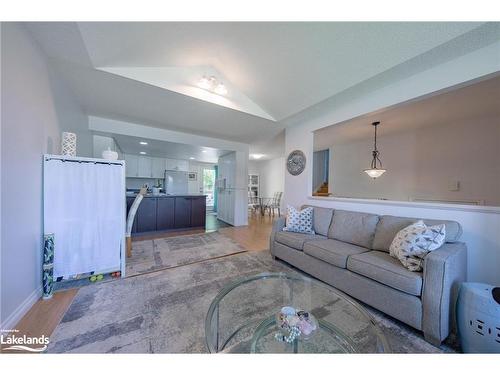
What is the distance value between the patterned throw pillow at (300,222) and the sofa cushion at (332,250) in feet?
1.32

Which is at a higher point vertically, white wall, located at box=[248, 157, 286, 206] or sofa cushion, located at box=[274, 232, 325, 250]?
white wall, located at box=[248, 157, 286, 206]

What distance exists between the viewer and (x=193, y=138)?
4434 millimetres

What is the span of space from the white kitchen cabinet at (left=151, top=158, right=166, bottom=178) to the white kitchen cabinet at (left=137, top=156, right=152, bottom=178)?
85mm

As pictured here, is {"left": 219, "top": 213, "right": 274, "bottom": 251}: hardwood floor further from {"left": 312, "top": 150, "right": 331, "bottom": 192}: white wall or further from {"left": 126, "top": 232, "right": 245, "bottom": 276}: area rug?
{"left": 312, "top": 150, "right": 331, "bottom": 192}: white wall

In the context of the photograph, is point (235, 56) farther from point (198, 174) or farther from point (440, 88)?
point (198, 174)

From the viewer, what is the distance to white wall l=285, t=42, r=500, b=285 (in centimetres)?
157

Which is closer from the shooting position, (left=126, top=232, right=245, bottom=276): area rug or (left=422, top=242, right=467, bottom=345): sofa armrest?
(left=422, top=242, right=467, bottom=345): sofa armrest

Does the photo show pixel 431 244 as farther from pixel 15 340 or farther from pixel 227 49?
pixel 15 340

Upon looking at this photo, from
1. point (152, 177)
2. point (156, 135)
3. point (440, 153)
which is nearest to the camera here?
point (440, 153)

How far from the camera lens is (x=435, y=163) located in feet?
11.9

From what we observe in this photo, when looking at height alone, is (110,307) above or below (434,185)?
below

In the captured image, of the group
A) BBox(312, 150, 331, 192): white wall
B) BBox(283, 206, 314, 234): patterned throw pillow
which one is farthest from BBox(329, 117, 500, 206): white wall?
BBox(283, 206, 314, 234): patterned throw pillow
